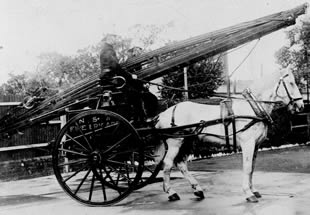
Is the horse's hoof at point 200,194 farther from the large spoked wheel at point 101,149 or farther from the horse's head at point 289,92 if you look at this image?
the horse's head at point 289,92

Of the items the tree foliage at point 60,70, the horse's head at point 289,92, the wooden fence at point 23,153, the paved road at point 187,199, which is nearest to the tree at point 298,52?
the paved road at point 187,199

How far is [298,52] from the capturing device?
44.5ft

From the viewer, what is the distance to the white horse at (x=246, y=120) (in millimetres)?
6160

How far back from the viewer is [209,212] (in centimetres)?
Result: 562

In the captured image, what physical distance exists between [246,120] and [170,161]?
A: 1451 mm

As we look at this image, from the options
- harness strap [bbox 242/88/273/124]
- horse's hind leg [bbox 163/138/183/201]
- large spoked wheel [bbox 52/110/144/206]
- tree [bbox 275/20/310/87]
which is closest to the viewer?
large spoked wheel [bbox 52/110/144/206]

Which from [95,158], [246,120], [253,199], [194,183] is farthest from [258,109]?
[95,158]

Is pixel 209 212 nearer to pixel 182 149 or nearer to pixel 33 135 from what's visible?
pixel 182 149

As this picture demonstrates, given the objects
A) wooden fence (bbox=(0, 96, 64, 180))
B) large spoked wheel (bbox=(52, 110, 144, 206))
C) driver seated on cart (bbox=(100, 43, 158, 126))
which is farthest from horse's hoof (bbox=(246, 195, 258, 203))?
wooden fence (bbox=(0, 96, 64, 180))

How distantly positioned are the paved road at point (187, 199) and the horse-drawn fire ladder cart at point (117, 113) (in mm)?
377

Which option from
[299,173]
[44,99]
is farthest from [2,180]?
[299,173]

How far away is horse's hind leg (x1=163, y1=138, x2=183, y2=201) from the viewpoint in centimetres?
655

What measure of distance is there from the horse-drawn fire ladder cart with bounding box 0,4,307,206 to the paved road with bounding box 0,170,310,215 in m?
0.38

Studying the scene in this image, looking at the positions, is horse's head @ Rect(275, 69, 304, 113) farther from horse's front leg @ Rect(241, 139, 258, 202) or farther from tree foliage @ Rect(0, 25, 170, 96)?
tree foliage @ Rect(0, 25, 170, 96)
